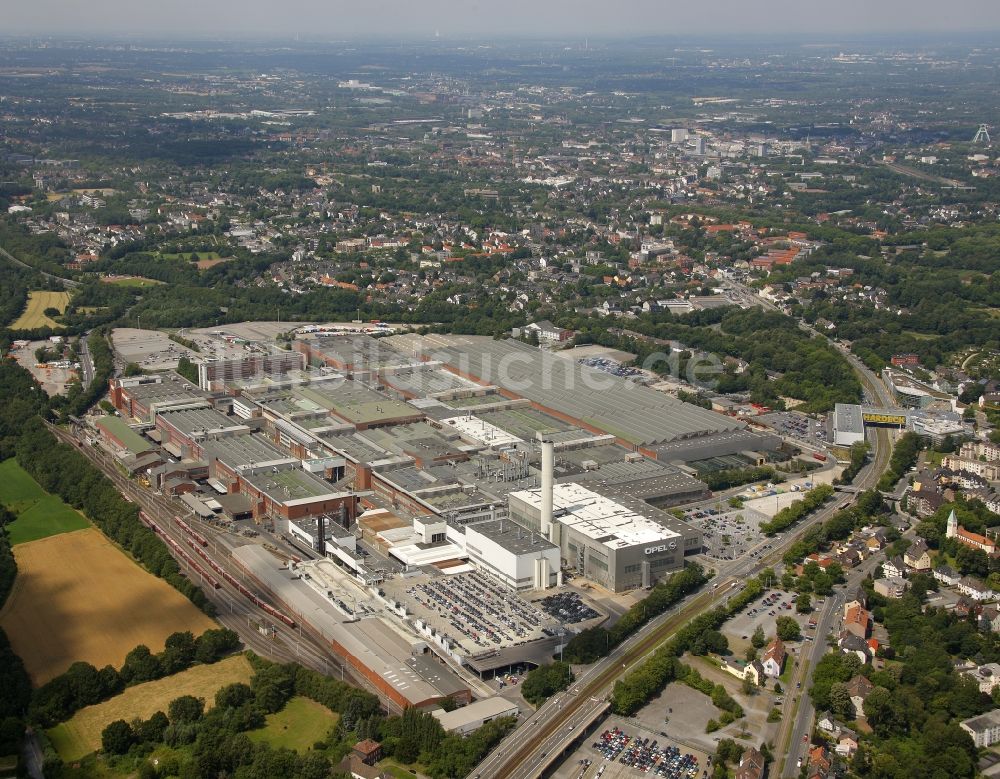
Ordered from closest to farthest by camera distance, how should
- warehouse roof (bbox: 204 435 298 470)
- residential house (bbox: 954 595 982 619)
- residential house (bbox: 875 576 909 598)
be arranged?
residential house (bbox: 954 595 982 619) < residential house (bbox: 875 576 909 598) < warehouse roof (bbox: 204 435 298 470)

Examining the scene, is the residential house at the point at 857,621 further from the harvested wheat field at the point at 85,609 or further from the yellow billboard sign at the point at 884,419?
the yellow billboard sign at the point at 884,419

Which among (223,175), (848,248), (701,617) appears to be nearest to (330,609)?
(701,617)

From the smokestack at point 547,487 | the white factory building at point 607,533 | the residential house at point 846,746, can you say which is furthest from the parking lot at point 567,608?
the residential house at point 846,746

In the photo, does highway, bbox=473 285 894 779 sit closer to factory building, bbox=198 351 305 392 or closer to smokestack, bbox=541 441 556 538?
smokestack, bbox=541 441 556 538

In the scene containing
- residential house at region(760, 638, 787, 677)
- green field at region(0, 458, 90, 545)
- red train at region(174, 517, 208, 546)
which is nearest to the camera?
residential house at region(760, 638, 787, 677)

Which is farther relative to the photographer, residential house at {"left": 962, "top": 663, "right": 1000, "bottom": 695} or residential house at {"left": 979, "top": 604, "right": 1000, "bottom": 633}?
residential house at {"left": 979, "top": 604, "right": 1000, "bottom": 633}

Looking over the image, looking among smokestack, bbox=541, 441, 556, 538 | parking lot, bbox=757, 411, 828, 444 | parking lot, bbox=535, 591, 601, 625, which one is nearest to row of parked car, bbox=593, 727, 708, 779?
parking lot, bbox=535, 591, 601, 625
